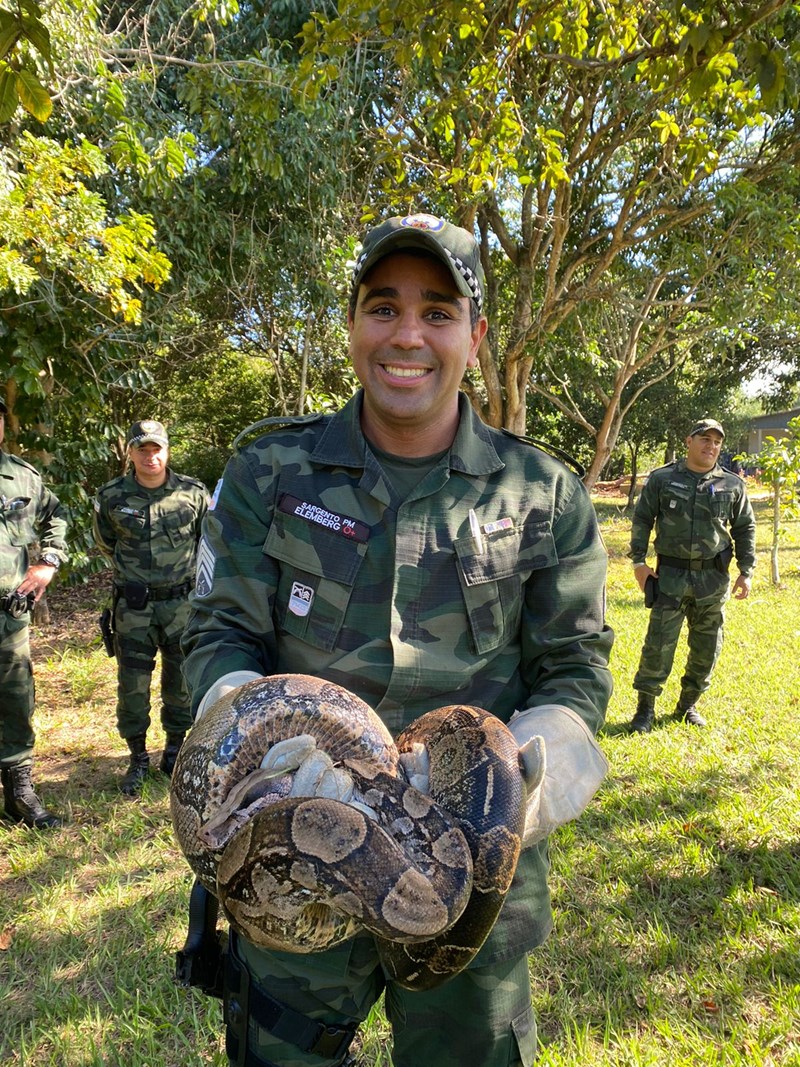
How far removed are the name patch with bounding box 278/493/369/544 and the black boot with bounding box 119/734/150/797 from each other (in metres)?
4.70

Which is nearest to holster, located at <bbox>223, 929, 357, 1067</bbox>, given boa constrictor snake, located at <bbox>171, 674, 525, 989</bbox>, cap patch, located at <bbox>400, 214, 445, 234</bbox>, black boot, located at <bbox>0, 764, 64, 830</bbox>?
boa constrictor snake, located at <bbox>171, 674, 525, 989</bbox>

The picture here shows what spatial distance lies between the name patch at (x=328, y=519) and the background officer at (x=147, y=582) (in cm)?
455

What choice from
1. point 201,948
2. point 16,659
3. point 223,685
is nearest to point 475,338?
point 223,685

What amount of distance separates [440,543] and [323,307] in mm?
9381

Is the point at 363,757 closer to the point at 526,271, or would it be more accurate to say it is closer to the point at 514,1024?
the point at 514,1024

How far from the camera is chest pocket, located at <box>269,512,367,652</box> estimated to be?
225 centimetres

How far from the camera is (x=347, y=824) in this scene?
1510 mm

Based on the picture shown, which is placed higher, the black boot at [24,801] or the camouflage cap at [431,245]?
the camouflage cap at [431,245]

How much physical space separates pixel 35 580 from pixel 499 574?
4681 millimetres

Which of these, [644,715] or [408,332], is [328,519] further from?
[644,715]

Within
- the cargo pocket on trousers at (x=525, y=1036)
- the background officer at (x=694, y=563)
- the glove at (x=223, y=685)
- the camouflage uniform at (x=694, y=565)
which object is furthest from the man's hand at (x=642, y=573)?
the glove at (x=223, y=685)

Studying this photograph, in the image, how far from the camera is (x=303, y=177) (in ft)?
31.8

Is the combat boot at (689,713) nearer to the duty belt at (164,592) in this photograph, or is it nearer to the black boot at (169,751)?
the black boot at (169,751)

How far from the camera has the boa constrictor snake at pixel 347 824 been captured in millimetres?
1490
